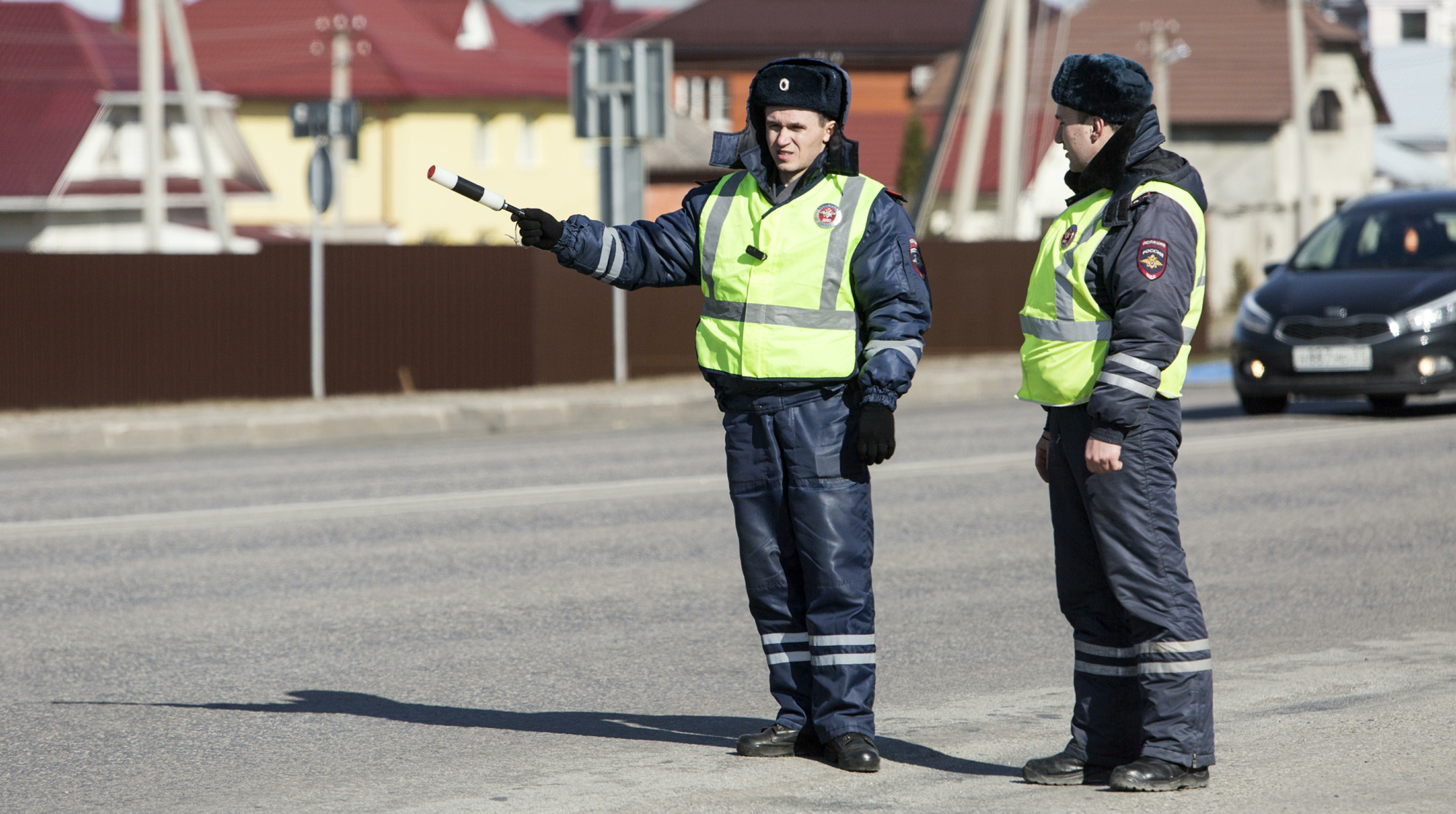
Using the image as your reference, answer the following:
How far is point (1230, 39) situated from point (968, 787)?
52.6 meters

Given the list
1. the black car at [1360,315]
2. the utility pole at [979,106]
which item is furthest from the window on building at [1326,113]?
the black car at [1360,315]

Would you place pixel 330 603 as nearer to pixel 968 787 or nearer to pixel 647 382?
pixel 968 787

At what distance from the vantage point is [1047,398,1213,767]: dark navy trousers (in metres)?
4.22

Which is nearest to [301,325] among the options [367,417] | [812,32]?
[367,417]

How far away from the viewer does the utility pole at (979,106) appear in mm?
25469

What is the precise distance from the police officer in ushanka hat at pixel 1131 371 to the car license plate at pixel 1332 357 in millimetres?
9659

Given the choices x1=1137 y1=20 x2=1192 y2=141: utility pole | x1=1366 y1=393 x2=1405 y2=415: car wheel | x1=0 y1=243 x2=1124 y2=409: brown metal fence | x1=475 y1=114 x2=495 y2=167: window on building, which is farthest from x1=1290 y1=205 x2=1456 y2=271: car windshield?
x1=475 y1=114 x2=495 y2=167: window on building

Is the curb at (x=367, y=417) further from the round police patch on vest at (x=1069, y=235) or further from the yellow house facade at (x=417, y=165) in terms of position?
the yellow house facade at (x=417, y=165)

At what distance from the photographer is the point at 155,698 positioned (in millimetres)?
5691

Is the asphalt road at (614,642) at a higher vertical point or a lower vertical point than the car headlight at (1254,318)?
lower

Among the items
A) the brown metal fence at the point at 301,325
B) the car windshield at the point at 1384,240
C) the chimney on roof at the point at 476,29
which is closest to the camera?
the car windshield at the point at 1384,240

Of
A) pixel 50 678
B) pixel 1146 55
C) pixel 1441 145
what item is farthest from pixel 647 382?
pixel 1441 145

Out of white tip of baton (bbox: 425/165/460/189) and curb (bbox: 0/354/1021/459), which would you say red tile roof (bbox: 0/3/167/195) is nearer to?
curb (bbox: 0/354/1021/459)

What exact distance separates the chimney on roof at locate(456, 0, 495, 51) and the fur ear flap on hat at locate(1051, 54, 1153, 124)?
178 feet
